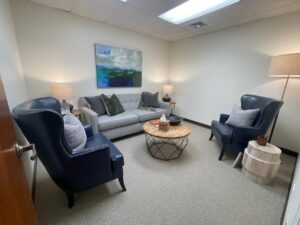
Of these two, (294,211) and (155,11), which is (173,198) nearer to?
(294,211)

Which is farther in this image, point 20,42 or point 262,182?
point 20,42

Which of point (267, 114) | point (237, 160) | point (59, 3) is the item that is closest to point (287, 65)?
point (267, 114)

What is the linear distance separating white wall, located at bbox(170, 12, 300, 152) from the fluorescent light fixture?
1.00m

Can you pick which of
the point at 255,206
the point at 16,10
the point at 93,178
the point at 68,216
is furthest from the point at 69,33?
the point at 255,206

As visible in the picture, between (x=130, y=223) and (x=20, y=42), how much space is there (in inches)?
123

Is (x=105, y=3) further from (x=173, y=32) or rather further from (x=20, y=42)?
(x=173, y=32)

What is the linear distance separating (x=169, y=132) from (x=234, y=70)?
225 cm

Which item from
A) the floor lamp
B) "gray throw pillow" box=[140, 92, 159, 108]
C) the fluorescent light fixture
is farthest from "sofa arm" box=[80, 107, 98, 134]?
the floor lamp

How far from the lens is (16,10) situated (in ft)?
7.41

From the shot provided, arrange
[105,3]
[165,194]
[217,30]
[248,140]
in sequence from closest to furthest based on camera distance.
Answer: [165,194]
[248,140]
[105,3]
[217,30]

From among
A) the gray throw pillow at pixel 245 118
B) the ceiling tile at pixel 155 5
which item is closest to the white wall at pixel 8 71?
the ceiling tile at pixel 155 5

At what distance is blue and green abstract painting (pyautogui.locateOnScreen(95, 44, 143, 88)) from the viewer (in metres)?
3.24

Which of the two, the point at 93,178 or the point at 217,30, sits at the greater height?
the point at 217,30

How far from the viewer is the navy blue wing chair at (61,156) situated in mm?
1041
